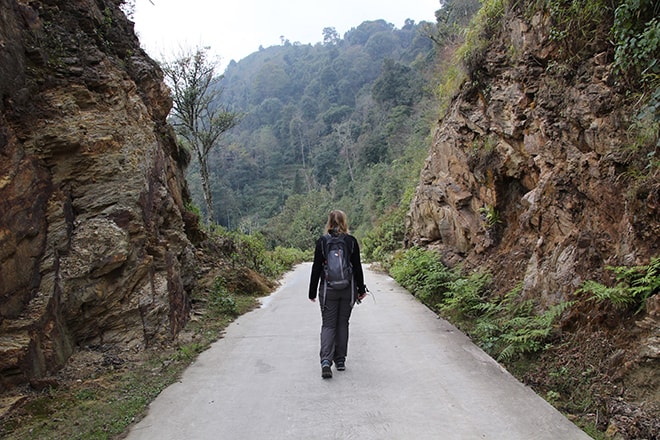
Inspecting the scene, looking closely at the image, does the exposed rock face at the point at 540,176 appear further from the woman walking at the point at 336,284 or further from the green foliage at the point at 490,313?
the woman walking at the point at 336,284

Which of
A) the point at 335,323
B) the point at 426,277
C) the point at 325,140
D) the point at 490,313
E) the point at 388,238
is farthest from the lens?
the point at 325,140

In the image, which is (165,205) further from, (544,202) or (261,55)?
(261,55)

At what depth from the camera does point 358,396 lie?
4.23 m

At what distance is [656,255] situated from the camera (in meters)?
4.11

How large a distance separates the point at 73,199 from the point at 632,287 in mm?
6299

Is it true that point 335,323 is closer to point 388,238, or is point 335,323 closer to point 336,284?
point 336,284

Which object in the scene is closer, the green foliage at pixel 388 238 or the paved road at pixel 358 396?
the paved road at pixel 358 396

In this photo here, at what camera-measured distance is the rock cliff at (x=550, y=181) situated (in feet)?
14.1

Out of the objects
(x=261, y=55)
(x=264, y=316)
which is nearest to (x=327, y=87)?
(x=261, y=55)

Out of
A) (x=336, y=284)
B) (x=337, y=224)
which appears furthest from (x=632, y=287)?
(x=337, y=224)

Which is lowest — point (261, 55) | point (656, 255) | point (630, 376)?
point (630, 376)

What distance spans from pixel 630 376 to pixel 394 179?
28.1 metres

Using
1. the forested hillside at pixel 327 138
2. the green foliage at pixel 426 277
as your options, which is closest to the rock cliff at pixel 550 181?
the green foliage at pixel 426 277

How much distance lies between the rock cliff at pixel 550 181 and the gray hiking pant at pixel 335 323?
254 centimetres
